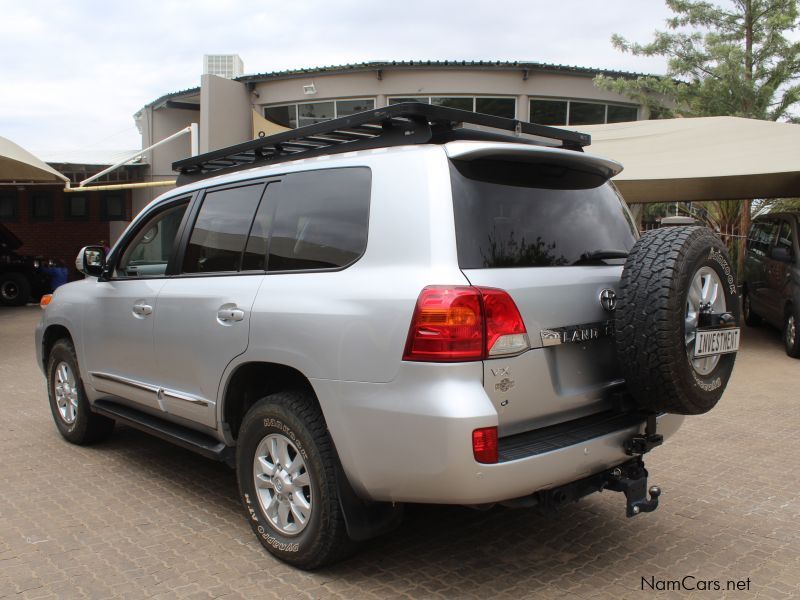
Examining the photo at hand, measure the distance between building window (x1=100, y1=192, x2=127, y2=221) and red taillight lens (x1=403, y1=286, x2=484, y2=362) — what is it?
21694 mm

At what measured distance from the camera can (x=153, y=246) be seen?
4746 millimetres

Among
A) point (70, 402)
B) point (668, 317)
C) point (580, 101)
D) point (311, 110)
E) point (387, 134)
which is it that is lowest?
point (70, 402)

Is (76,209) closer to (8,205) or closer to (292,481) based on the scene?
(8,205)

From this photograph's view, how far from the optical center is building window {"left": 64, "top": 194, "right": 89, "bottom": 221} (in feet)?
74.7

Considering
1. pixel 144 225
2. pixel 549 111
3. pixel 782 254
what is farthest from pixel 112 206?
pixel 144 225

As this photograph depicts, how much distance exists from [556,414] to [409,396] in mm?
728

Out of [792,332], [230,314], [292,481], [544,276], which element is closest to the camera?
[544,276]

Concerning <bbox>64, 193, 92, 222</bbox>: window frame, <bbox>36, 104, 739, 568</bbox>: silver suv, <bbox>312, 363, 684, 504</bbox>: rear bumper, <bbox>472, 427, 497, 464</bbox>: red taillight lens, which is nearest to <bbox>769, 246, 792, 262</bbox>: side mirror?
<bbox>36, 104, 739, 568</bbox>: silver suv

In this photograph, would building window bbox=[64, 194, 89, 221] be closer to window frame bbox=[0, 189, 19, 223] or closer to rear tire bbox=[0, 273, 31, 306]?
window frame bbox=[0, 189, 19, 223]

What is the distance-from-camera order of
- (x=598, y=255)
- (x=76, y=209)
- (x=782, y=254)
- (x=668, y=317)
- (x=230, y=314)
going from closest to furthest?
(x=668, y=317), (x=598, y=255), (x=230, y=314), (x=782, y=254), (x=76, y=209)

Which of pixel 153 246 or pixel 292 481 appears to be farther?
pixel 153 246

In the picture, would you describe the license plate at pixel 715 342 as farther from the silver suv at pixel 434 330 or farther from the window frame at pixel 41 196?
the window frame at pixel 41 196

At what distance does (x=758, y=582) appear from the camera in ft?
10.8

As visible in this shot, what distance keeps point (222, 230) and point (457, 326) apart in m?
1.79
